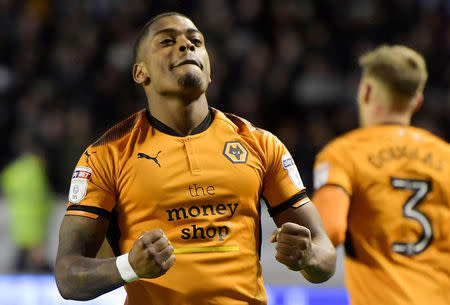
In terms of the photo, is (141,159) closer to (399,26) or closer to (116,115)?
(116,115)

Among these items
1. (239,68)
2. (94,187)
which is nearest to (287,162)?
(94,187)

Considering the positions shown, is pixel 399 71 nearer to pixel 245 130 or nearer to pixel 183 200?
pixel 245 130

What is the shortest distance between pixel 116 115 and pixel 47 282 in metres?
3.06

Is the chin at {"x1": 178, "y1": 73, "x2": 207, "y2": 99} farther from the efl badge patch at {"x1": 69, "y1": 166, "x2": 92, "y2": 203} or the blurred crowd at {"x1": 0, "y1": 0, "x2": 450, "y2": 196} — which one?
the blurred crowd at {"x1": 0, "y1": 0, "x2": 450, "y2": 196}

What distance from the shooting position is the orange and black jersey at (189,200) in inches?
106

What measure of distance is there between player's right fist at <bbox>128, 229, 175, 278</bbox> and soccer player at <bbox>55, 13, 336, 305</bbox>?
7 centimetres

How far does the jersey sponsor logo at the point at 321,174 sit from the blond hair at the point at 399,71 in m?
0.57

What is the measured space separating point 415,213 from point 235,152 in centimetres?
114

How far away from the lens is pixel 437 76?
895cm

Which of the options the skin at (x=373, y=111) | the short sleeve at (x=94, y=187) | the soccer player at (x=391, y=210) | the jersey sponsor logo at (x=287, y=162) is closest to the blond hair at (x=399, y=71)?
the skin at (x=373, y=111)

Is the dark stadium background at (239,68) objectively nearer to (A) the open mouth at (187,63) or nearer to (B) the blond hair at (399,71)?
(B) the blond hair at (399,71)

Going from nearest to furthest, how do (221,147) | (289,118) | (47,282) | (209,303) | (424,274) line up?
(209,303)
(221,147)
(424,274)
(47,282)
(289,118)

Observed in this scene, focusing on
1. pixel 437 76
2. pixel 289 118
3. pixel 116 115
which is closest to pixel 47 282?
pixel 116 115

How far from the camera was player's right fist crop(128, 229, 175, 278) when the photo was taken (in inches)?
93.9
